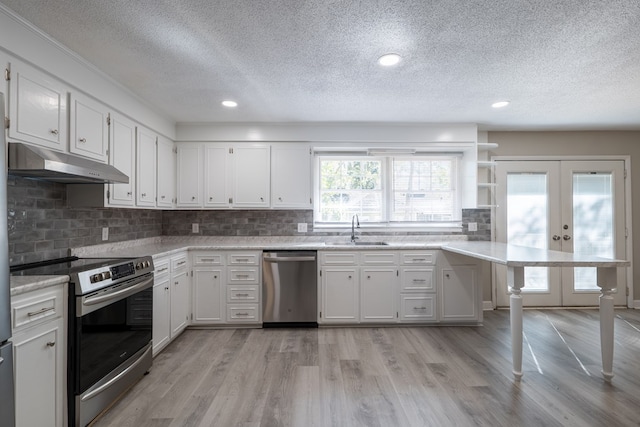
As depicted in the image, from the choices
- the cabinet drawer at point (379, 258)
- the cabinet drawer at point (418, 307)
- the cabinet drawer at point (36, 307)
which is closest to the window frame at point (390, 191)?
the cabinet drawer at point (379, 258)

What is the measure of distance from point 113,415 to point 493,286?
4.17 metres

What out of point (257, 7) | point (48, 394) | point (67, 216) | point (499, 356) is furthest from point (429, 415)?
point (67, 216)

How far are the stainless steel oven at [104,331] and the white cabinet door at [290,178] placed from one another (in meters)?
1.75

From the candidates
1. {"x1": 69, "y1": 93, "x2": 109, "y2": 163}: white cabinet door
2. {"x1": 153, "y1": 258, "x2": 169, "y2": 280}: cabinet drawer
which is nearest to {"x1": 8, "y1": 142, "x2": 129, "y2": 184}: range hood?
{"x1": 69, "y1": 93, "x2": 109, "y2": 163}: white cabinet door

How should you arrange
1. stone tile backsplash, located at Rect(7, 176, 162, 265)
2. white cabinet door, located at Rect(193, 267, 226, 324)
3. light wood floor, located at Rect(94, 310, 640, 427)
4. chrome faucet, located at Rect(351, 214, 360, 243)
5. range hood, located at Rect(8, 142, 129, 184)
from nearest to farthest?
1. range hood, located at Rect(8, 142, 129, 184)
2. light wood floor, located at Rect(94, 310, 640, 427)
3. stone tile backsplash, located at Rect(7, 176, 162, 265)
4. white cabinet door, located at Rect(193, 267, 226, 324)
5. chrome faucet, located at Rect(351, 214, 360, 243)

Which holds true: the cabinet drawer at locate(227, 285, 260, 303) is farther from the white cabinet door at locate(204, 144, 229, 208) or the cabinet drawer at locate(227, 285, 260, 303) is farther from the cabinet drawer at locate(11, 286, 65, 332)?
the cabinet drawer at locate(11, 286, 65, 332)

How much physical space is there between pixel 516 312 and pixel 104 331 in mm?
2777

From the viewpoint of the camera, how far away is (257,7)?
1693mm

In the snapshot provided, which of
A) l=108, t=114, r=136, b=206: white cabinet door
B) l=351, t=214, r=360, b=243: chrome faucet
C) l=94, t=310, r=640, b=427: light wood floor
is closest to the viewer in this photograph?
l=94, t=310, r=640, b=427: light wood floor

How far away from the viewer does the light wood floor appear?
6.23ft

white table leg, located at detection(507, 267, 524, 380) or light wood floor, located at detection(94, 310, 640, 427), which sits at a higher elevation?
white table leg, located at detection(507, 267, 524, 380)

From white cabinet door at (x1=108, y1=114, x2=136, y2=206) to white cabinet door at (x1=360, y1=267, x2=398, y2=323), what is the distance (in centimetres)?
245

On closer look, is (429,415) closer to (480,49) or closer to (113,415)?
(113,415)

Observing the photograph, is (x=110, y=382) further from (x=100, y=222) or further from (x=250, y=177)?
(x=250, y=177)
